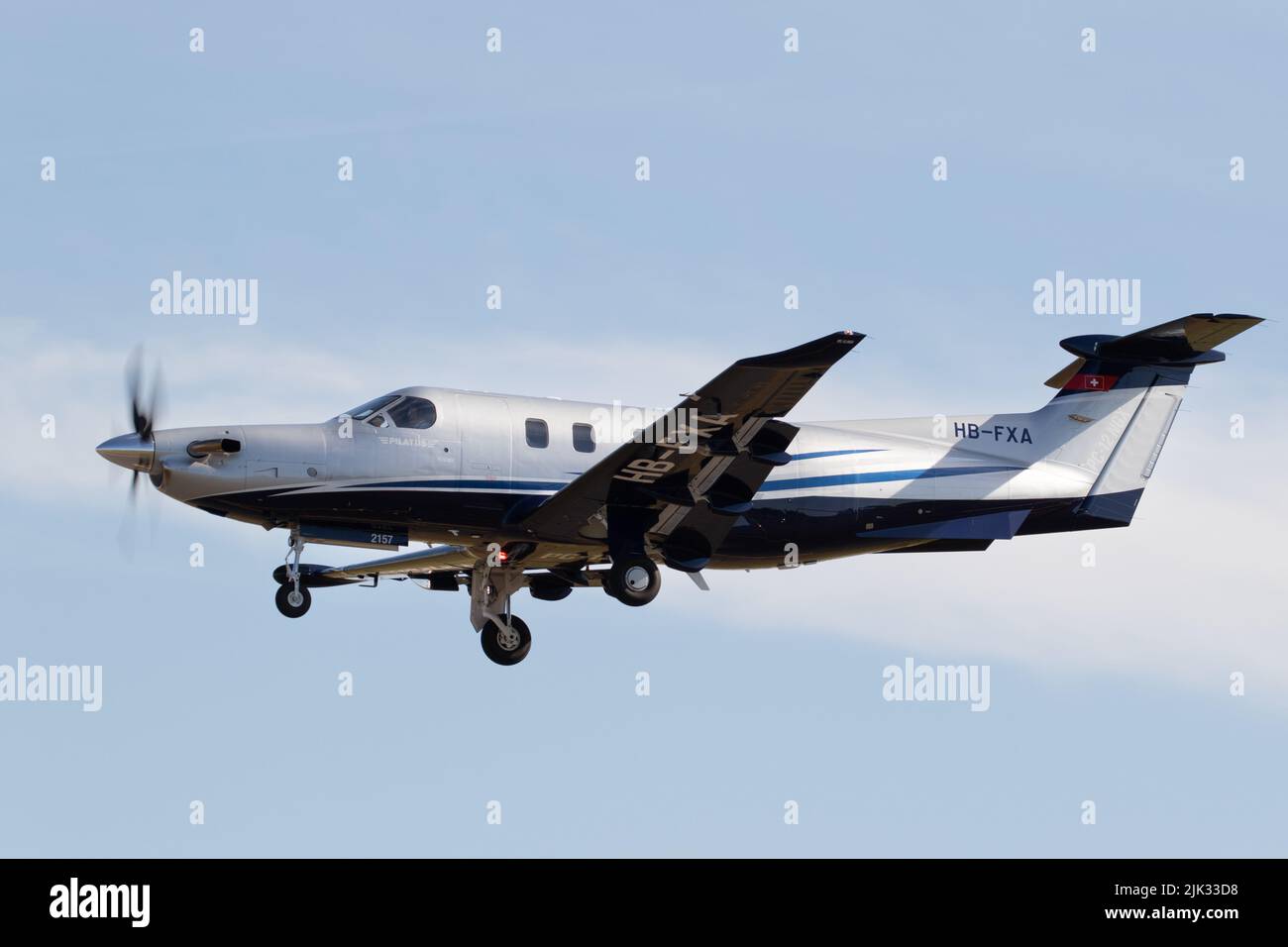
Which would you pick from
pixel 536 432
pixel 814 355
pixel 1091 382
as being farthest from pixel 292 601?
pixel 1091 382

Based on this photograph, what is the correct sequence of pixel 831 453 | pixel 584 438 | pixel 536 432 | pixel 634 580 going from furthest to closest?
pixel 831 453 < pixel 584 438 < pixel 536 432 < pixel 634 580

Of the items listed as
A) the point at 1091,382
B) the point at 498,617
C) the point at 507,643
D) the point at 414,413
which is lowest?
the point at 507,643

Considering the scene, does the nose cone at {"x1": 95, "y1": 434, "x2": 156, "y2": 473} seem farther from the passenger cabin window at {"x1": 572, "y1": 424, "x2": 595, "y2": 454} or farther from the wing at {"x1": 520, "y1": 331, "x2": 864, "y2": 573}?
the passenger cabin window at {"x1": 572, "y1": 424, "x2": 595, "y2": 454}

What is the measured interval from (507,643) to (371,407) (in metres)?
5.00

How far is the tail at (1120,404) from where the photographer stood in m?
29.9

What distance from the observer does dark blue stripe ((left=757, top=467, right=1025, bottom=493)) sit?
91.5 feet

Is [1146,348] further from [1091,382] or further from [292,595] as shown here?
[292,595]

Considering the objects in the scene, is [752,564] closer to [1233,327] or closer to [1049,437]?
[1049,437]

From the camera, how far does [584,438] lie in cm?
2709

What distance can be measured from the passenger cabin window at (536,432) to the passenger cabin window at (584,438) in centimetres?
43

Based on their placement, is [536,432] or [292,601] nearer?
[292,601]

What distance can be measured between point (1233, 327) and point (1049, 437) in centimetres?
351

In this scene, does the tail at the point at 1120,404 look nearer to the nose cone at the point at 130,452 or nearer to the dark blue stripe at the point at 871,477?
the dark blue stripe at the point at 871,477

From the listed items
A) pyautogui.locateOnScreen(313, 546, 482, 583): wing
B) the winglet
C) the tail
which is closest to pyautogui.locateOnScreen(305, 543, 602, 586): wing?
pyautogui.locateOnScreen(313, 546, 482, 583): wing
